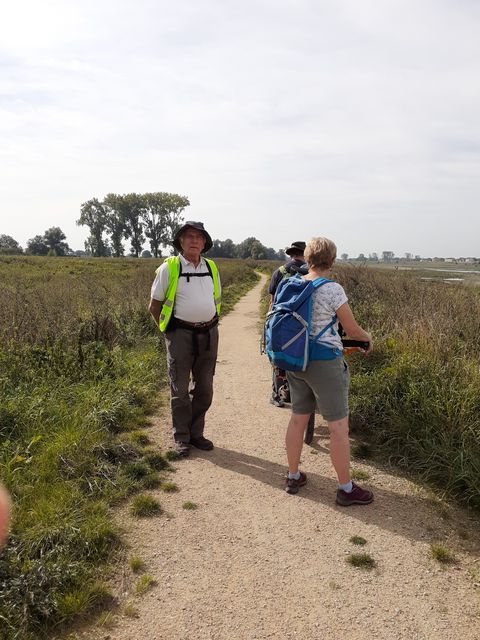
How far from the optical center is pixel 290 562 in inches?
112

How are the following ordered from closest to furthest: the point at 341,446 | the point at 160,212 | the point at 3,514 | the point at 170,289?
the point at 3,514, the point at 341,446, the point at 170,289, the point at 160,212

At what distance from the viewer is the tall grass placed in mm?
2506

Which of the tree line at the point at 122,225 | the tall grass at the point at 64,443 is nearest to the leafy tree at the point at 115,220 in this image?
the tree line at the point at 122,225

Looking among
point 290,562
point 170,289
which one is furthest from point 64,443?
point 290,562

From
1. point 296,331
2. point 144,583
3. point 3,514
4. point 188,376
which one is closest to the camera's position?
point 3,514

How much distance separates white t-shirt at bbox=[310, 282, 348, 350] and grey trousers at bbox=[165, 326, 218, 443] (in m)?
1.42

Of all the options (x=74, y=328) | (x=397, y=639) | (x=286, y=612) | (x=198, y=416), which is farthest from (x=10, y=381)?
(x=397, y=639)

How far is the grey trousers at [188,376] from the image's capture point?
14.1ft

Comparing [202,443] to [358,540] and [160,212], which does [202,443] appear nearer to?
[358,540]

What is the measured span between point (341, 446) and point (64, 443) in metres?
2.44

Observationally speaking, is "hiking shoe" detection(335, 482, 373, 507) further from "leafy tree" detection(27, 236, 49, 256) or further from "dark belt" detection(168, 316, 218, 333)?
"leafy tree" detection(27, 236, 49, 256)

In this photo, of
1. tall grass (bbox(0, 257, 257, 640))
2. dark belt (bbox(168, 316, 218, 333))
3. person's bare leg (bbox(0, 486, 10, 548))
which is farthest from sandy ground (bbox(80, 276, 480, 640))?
person's bare leg (bbox(0, 486, 10, 548))

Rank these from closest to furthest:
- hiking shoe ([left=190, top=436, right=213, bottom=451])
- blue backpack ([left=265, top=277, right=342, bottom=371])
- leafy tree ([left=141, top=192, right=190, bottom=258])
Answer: blue backpack ([left=265, top=277, right=342, bottom=371]) → hiking shoe ([left=190, top=436, right=213, bottom=451]) → leafy tree ([left=141, top=192, right=190, bottom=258])

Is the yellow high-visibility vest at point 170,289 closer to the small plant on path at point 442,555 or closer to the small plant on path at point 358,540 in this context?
the small plant on path at point 358,540
